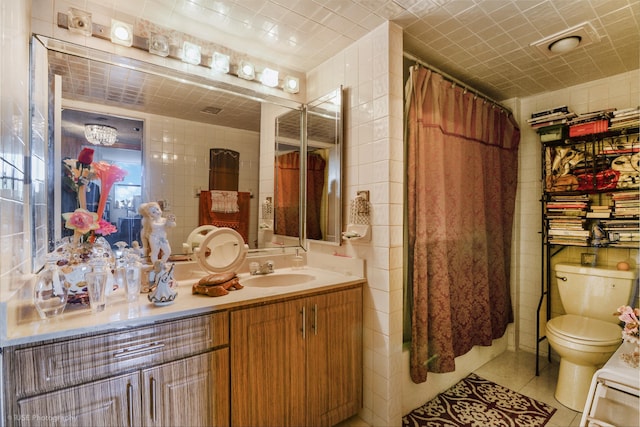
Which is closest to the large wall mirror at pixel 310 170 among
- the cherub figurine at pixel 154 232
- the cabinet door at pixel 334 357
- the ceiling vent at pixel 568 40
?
the cabinet door at pixel 334 357

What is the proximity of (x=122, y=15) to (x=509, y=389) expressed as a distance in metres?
3.21

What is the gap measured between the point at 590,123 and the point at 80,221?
3120mm

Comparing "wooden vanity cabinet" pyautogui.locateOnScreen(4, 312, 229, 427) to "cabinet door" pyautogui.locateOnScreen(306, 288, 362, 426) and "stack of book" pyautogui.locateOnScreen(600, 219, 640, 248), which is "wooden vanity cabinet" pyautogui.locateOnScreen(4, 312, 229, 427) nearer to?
"cabinet door" pyautogui.locateOnScreen(306, 288, 362, 426)

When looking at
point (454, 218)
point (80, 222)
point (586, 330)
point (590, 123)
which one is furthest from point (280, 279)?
point (590, 123)

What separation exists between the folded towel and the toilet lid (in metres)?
2.19

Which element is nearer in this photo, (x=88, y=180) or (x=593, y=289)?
(x=88, y=180)

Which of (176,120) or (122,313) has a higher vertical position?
(176,120)

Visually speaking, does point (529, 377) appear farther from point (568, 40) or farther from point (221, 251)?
point (221, 251)

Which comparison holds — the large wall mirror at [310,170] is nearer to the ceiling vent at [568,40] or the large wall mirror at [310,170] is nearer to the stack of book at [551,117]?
the ceiling vent at [568,40]

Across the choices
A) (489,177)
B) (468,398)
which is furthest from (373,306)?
(489,177)

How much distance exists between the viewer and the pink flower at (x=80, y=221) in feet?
4.18

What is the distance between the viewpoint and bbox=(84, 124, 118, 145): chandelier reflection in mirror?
4.78 ft

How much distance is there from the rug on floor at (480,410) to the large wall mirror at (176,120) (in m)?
1.20

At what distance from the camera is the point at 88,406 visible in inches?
40.0
